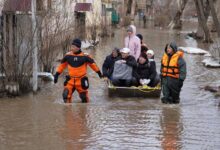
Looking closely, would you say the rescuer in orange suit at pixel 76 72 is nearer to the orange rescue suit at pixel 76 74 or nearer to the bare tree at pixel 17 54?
the orange rescue suit at pixel 76 74

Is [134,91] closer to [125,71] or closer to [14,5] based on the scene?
[125,71]

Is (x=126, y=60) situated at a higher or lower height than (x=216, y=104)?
higher

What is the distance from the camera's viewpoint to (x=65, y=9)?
688 inches

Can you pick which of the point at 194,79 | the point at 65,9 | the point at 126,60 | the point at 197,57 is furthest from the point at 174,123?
the point at 197,57

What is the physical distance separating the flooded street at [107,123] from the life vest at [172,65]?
0.73 m

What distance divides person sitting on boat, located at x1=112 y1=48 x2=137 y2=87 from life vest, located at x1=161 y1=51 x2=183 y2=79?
54.1 inches

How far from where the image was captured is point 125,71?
43.2 ft

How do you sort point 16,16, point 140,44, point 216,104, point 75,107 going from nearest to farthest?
point 75,107, point 216,104, point 16,16, point 140,44

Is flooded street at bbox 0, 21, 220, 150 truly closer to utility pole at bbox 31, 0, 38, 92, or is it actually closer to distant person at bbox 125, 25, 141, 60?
utility pole at bbox 31, 0, 38, 92

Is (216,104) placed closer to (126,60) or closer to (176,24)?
(126,60)

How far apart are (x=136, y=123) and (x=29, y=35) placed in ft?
14.3

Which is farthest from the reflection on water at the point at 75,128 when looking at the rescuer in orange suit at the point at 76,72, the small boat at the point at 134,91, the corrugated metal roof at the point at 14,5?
the corrugated metal roof at the point at 14,5

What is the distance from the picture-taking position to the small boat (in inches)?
501

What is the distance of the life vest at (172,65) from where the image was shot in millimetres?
11680
